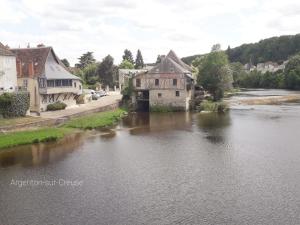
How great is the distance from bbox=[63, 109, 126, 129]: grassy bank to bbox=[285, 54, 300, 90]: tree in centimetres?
8088

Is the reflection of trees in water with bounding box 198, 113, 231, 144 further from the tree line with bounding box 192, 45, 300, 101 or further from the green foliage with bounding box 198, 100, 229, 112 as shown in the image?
the tree line with bounding box 192, 45, 300, 101

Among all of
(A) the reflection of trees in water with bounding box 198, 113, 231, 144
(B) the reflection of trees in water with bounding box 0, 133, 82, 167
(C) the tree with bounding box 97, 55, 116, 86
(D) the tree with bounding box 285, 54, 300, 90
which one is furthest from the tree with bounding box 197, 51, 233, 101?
(D) the tree with bounding box 285, 54, 300, 90

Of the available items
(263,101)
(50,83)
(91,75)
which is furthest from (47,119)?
(91,75)

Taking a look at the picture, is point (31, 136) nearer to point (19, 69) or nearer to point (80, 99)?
point (19, 69)

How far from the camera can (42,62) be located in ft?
188

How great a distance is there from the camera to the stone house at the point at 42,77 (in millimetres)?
56156

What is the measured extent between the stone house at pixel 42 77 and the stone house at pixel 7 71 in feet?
11.6

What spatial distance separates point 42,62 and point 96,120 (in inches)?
435

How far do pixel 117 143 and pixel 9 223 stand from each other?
2156 centimetres

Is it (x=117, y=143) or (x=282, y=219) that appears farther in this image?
(x=117, y=143)

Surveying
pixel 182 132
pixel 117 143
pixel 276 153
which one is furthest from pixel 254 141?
pixel 117 143

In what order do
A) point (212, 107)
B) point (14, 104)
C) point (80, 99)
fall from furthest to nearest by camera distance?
point (212, 107)
point (80, 99)
point (14, 104)

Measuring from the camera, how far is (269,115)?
2564 inches

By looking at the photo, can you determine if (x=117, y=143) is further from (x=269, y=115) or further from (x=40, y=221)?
(x=269, y=115)
